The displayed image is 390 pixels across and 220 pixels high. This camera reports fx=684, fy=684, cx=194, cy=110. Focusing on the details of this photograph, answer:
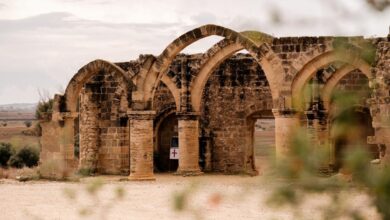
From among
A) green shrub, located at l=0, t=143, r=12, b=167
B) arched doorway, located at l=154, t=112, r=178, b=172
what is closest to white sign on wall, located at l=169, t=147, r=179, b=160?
arched doorway, located at l=154, t=112, r=178, b=172

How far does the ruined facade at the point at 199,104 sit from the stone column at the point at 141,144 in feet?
0.08

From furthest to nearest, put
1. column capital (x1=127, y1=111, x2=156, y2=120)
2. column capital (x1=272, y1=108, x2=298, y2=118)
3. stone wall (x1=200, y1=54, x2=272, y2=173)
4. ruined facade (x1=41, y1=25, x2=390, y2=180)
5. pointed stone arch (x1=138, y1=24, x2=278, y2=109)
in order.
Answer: stone wall (x1=200, y1=54, x2=272, y2=173)
column capital (x1=127, y1=111, x2=156, y2=120)
pointed stone arch (x1=138, y1=24, x2=278, y2=109)
ruined facade (x1=41, y1=25, x2=390, y2=180)
column capital (x1=272, y1=108, x2=298, y2=118)

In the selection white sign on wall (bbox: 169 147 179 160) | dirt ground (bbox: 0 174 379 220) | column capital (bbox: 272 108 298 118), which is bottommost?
dirt ground (bbox: 0 174 379 220)

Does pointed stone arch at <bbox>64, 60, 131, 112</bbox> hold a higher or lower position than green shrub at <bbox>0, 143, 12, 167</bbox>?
higher

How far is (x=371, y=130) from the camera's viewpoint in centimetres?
2009

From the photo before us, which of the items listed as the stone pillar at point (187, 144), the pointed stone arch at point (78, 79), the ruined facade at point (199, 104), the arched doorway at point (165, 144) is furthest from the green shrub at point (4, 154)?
the stone pillar at point (187, 144)

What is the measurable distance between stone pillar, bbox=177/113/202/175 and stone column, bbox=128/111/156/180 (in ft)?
6.18

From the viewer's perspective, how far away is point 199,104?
1936cm

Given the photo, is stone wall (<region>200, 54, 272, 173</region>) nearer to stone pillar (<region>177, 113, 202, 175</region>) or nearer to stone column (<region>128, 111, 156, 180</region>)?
stone pillar (<region>177, 113, 202, 175</region>)

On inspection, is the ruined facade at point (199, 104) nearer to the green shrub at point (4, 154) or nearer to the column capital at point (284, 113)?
the column capital at point (284, 113)

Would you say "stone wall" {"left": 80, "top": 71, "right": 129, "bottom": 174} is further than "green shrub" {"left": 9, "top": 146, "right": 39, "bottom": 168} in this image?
No

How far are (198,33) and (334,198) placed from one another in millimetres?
15070

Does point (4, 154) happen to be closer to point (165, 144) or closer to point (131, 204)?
point (165, 144)

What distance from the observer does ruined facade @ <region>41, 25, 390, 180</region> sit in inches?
645
